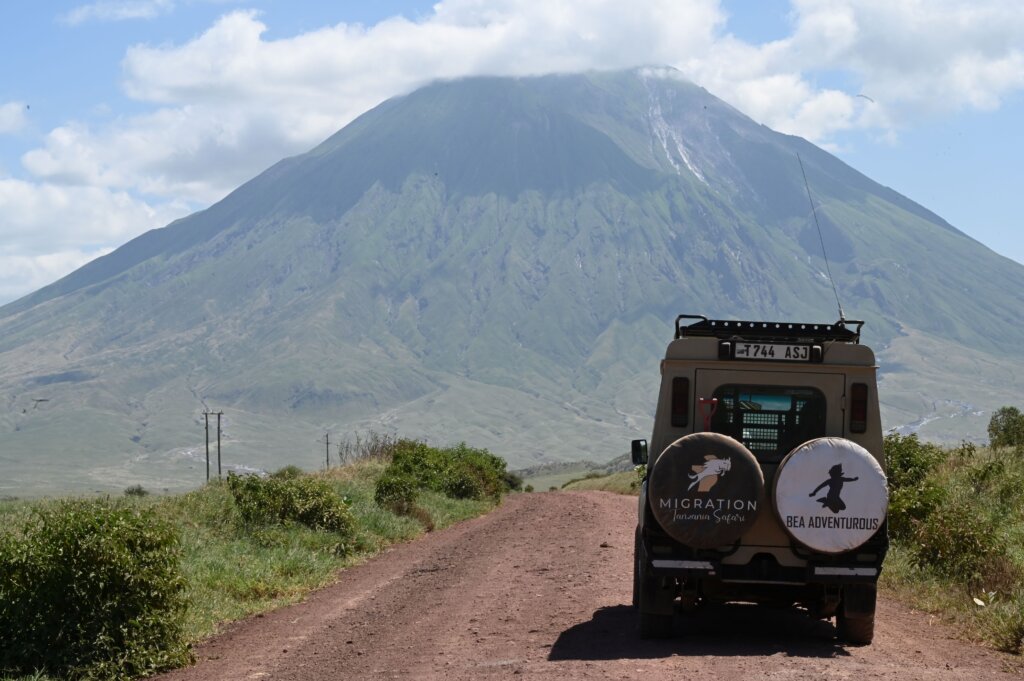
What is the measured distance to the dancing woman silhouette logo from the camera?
10.7 metres

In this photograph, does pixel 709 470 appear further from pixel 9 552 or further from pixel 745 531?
pixel 9 552

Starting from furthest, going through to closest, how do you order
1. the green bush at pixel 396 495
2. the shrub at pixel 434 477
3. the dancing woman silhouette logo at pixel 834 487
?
the shrub at pixel 434 477
the green bush at pixel 396 495
the dancing woman silhouette logo at pixel 834 487

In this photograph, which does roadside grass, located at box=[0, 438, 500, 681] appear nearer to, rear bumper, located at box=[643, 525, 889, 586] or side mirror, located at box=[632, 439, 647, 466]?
side mirror, located at box=[632, 439, 647, 466]

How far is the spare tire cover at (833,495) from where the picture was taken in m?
10.7

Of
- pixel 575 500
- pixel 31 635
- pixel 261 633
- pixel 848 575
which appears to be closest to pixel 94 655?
pixel 31 635

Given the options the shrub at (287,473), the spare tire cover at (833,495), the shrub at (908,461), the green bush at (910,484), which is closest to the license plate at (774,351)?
the spare tire cover at (833,495)

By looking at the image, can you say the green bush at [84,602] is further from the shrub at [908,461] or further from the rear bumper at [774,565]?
the shrub at [908,461]

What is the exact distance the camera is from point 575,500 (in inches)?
1346

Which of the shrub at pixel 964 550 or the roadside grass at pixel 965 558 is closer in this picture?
the roadside grass at pixel 965 558

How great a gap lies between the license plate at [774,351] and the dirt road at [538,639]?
2546 mm

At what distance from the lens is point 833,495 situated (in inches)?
421

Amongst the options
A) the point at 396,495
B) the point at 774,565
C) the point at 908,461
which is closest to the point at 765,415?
the point at 774,565

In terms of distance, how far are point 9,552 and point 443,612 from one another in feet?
14.9

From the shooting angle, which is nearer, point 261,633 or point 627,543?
point 261,633
